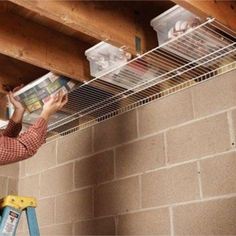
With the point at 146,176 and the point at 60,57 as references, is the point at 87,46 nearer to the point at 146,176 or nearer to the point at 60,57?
the point at 60,57

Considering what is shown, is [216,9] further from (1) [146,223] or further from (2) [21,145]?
(1) [146,223]

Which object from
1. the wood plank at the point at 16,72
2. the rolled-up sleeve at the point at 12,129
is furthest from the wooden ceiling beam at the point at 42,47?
the rolled-up sleeve at the point at 12,129

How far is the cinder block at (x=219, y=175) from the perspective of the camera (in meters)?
1.74

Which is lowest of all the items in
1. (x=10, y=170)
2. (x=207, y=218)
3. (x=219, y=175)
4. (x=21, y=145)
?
(x=207, y=218)

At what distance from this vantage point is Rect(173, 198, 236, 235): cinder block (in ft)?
5.58

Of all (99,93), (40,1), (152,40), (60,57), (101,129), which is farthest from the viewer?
(101,129)

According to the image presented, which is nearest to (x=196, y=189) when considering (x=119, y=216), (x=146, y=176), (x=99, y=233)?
(x=146, y=176)

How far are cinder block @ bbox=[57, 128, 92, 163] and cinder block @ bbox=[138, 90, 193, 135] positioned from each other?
43 cm

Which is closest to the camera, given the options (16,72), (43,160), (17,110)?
(17,110)

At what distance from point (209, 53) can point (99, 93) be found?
0.65 metres

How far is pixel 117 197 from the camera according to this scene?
2219 millimetres

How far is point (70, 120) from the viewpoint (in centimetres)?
253

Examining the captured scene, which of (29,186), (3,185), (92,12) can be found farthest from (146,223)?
(3,185)

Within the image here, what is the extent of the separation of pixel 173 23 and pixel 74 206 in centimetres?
124
